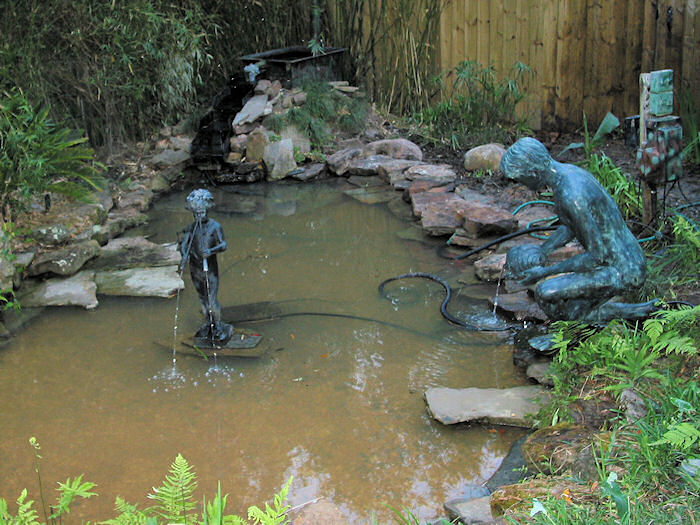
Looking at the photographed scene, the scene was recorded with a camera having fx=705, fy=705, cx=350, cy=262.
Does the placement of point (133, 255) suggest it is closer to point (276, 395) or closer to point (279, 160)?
point (276, 395)

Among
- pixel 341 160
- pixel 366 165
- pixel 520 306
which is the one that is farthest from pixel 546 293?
pixel 341 160

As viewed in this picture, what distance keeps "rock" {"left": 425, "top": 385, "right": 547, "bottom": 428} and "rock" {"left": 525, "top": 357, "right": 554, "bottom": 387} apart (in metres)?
0.06

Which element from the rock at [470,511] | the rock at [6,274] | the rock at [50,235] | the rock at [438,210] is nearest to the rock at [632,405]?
the rock at [470,511]

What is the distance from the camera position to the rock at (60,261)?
210 inches

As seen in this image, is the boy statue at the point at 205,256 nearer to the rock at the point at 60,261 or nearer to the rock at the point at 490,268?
the rock at the point at 60,261

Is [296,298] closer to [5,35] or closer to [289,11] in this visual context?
[5,35]

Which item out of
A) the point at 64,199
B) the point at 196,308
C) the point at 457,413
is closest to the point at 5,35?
the point at 64,199

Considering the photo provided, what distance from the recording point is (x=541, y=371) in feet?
12.5

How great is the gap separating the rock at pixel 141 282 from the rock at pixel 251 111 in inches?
130

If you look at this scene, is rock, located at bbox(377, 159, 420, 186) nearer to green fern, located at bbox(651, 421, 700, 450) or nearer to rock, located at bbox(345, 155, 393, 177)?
rock, located at bbox(345, 155, 393, 177)

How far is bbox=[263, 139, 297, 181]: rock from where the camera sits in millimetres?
7949

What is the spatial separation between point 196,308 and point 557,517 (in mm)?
3197

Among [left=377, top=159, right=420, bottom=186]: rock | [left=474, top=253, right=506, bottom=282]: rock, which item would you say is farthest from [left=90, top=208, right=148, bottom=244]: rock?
[left=474, top=253, right=506, bottom=282]: rock

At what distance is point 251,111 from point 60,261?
12.3 ft
